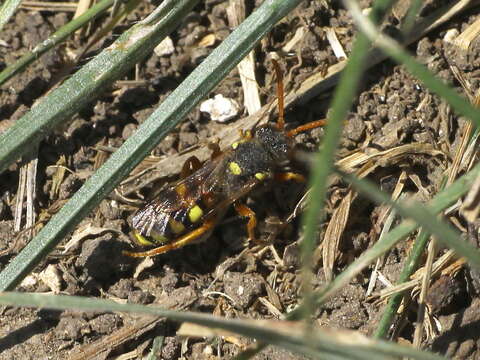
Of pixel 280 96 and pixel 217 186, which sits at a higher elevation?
pixel 280 96

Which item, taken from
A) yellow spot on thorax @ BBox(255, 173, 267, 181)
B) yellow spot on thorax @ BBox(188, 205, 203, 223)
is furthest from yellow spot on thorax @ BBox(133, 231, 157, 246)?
yellow spot on thorax @ BBox(255, 173, 267, 181)

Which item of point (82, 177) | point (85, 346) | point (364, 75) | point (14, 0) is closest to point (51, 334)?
point (85, 346)

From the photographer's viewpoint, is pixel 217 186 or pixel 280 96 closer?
pixel 280 96

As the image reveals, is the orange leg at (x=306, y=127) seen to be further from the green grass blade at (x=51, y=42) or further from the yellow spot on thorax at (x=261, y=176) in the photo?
the green grass blade at (x=51, y=42)

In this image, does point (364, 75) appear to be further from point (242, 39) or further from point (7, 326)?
point (7, 326)

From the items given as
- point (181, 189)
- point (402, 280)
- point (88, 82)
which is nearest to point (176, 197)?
point (181, 189)

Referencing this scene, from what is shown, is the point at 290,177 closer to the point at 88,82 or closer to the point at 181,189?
the point at 181,189

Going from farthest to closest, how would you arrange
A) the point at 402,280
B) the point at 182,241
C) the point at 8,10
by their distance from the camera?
the point at 182,241
the point at 8,10
the point at 402,280
